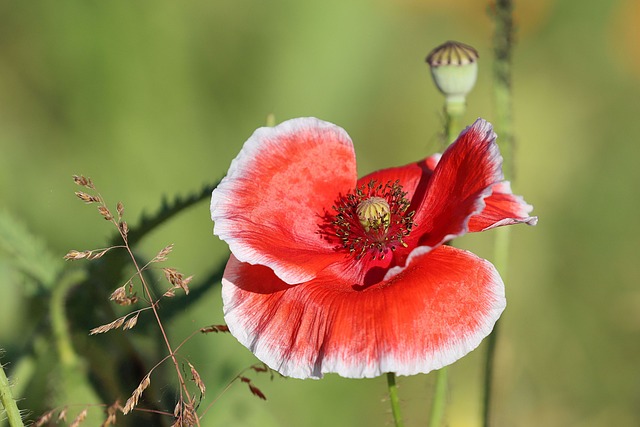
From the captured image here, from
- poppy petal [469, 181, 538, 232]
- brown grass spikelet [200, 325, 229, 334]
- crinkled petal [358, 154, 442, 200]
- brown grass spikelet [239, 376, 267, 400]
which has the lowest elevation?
brown grass spikelet [239, 376, 267, 400]

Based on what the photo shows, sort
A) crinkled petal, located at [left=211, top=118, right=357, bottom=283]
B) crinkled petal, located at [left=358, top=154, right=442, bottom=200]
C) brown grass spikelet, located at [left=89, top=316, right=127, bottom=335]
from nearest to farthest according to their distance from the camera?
brown grass spikelet, located at [left=89, top=316, right=127, bottom=335] → crinkled petal, located at [left=211, top=118, right=357, bottom=283] → crinkled petal, located at [left=358, top=154, right=442, bottom=200]

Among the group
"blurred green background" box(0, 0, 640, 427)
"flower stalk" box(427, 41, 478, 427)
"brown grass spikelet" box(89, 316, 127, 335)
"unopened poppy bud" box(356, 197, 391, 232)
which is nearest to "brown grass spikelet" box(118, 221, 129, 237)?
"brown grass spikelet" box(89, 316, 127, 335)

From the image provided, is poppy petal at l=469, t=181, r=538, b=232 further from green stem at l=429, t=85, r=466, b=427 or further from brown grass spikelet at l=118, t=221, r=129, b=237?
brown grass spikelet at l=118, t=221, r=129, b=237

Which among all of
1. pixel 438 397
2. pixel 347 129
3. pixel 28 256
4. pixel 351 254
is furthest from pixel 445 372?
pixel 347 129

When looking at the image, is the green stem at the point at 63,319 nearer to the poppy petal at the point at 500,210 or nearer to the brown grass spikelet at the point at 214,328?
the brown grass spikelet at the point at 214,328

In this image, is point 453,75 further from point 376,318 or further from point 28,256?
point 28,256

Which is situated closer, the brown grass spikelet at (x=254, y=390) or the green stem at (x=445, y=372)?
the brown grass spikelet at (x=254, y=390)

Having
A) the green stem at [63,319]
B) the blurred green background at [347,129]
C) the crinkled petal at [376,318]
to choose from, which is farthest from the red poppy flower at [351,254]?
the blurred green background at [347,129]
